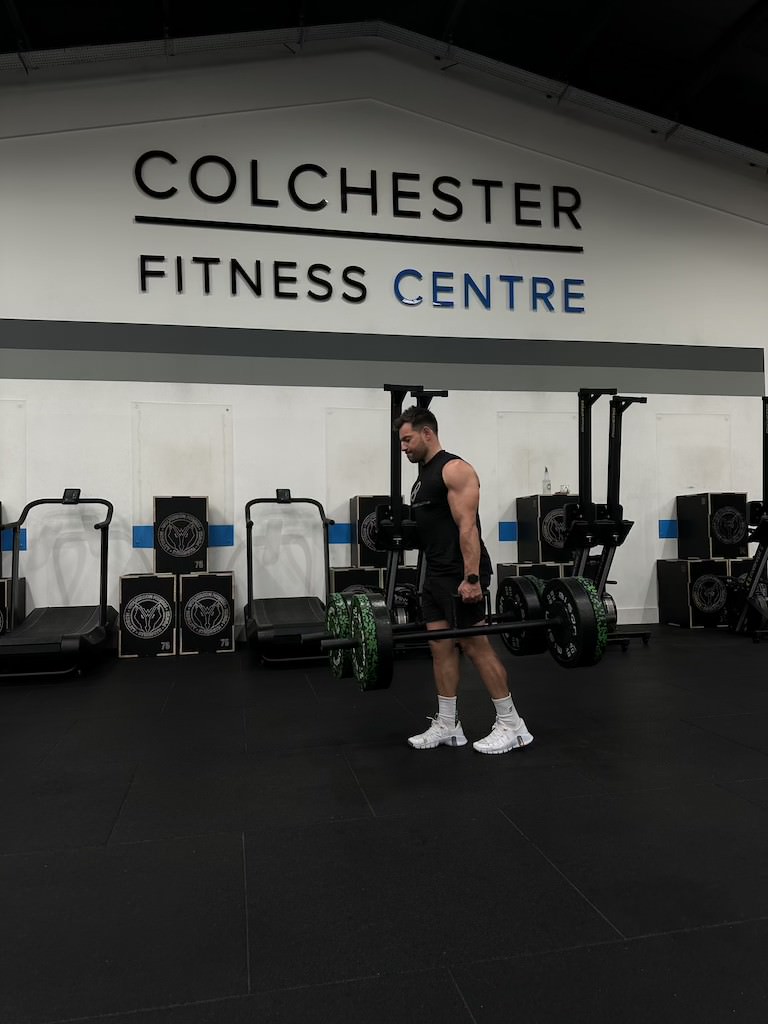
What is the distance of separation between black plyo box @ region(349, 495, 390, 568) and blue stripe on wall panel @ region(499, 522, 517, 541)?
3.91 ft

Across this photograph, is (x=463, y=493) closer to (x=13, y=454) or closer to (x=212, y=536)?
(x=212, y=536)

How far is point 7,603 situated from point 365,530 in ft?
8.68

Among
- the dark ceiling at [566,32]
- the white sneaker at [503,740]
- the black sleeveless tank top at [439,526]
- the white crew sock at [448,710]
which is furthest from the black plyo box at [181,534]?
the dark ceiling at [566,32]

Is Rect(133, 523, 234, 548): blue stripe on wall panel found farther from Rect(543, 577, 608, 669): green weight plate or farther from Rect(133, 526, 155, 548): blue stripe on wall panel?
Rect(543, 577, 608, 669): green weight plate

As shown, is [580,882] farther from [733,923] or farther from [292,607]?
[292,607]

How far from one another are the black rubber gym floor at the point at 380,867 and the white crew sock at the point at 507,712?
15cm

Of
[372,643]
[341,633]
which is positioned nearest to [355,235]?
[341,633]

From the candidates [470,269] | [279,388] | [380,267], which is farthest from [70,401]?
[470,269]

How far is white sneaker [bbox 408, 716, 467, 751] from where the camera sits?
3.09 m

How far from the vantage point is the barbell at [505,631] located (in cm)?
276

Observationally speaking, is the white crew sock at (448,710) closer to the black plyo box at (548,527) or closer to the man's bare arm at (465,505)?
the man's bare arm at (465,505)

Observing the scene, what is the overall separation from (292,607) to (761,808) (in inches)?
146

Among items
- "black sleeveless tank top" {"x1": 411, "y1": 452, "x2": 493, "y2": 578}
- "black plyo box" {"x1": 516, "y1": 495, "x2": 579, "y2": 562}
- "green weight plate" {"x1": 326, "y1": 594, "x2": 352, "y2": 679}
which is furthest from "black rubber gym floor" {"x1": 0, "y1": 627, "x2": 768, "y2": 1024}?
"black plyo box" {"x1": 516, "y1": 495, "x2": 579, "y2": 562}

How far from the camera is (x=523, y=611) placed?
318cm
